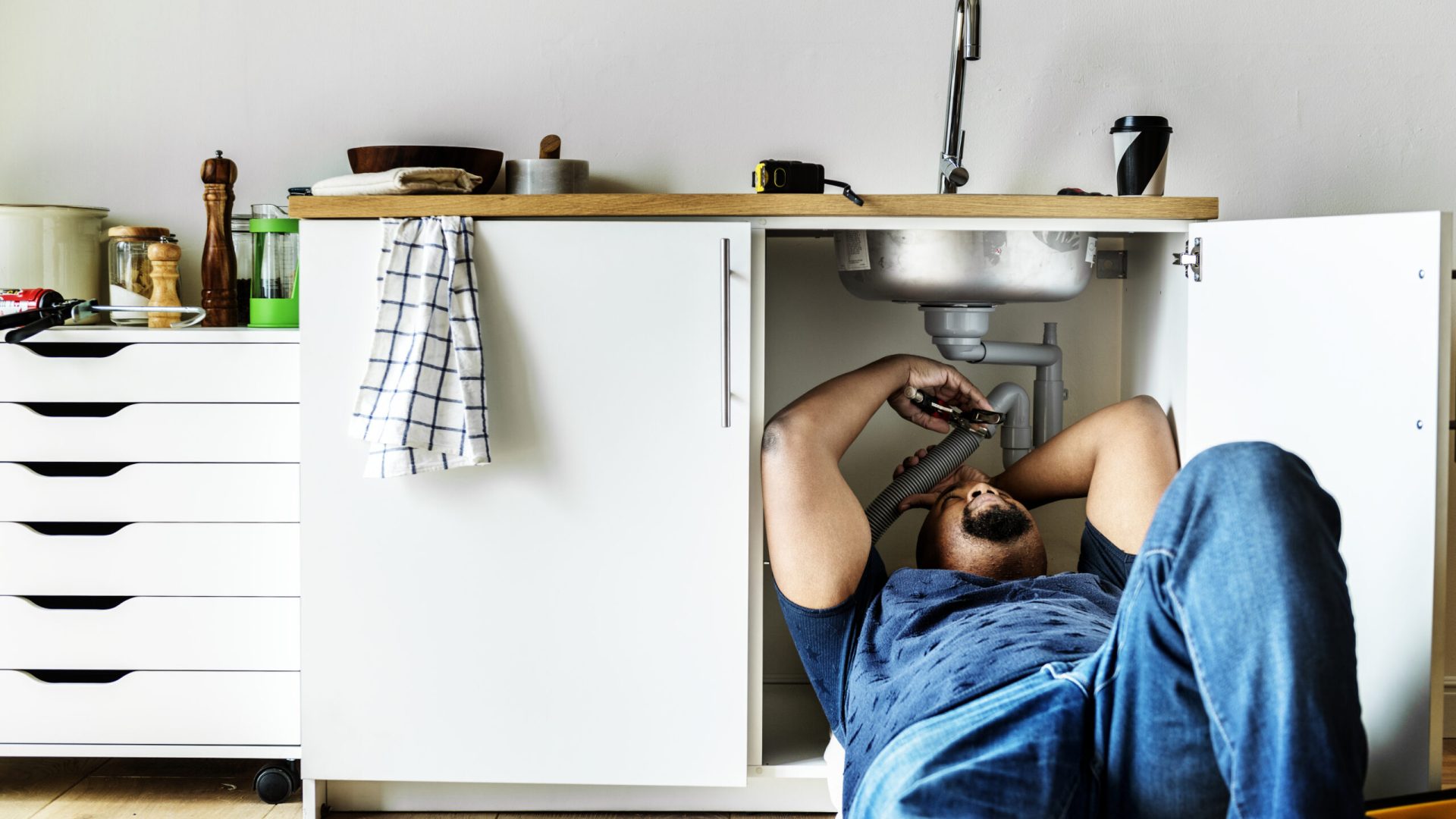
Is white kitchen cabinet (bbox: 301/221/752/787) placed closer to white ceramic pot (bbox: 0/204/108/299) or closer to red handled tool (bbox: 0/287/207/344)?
red handled tool (bbox: 0/287/207/344)

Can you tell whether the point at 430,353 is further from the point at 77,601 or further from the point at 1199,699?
the point at 1199,699

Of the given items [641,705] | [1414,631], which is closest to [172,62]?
[641,705]

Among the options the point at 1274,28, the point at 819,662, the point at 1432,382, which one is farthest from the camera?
the point at 1274,28

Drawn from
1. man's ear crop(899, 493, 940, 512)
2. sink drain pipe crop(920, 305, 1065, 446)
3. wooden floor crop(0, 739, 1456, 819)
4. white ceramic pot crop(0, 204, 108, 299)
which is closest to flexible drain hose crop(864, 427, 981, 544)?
man's ear crop(899, 493, 940, 512)

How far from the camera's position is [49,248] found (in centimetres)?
190

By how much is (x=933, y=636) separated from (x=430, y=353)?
2.54ft

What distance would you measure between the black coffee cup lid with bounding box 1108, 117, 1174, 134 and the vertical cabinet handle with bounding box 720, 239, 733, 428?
760mm

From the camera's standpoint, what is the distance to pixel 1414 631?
3.48 ft

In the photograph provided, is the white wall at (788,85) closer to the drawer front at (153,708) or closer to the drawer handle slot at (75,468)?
the drawer handle slot at (75,468)

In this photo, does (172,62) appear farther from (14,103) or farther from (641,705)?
(641,705)

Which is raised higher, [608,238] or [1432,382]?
[608,238]

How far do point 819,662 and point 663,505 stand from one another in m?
0.31

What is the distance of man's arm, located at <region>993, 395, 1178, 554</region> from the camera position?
5.19ft

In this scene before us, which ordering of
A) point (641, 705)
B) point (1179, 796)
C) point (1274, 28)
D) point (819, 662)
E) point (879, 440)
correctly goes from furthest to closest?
point (879, 440)
point (1274, 28)
point (641, 705)
point (819, 662)
point (1179, 796)
